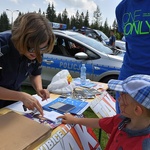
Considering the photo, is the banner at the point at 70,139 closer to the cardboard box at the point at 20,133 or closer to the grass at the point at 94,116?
the cardboard box at the point at 20,133

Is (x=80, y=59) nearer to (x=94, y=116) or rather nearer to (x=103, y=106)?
(x=94, y=116)

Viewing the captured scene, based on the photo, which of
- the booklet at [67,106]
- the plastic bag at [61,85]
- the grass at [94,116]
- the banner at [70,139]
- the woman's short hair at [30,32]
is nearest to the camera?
the banner at [70,139]

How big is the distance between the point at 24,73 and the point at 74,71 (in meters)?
2.31

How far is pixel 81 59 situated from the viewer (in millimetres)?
3836

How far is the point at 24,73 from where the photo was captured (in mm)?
1618

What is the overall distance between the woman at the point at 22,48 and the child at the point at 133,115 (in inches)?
20.7

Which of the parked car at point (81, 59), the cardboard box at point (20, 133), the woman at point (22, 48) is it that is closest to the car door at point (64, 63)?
the parked car at point (81, 59)

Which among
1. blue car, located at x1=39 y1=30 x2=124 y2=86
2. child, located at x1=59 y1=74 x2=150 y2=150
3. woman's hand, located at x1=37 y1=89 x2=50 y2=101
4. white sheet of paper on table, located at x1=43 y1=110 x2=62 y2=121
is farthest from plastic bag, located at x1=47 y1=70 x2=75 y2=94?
blue car, located at x1=39 y1=30 x2=124 y2=86

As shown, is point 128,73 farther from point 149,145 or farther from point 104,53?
point 104,53

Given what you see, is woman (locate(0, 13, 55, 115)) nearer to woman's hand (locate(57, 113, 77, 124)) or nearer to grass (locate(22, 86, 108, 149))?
woman's hand (locate(57, 113, 77, 124))

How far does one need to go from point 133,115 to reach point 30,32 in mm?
746

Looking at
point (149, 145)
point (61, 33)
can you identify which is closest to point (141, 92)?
point (149, 145)

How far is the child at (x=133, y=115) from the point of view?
93cm

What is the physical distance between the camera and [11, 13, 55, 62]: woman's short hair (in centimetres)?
129
